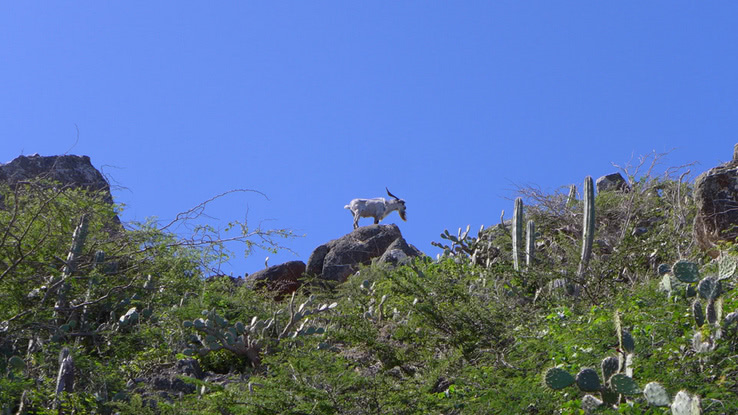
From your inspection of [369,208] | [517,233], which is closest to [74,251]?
[517,233]

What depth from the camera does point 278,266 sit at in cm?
1580

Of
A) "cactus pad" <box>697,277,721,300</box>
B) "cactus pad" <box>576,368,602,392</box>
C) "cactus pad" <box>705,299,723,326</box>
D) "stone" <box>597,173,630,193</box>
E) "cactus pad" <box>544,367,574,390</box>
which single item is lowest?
"cactus pad" <box>576,368,602,392</box>

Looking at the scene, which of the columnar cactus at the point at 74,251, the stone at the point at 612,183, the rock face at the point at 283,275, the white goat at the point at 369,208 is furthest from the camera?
the white goat at the point at 369,208

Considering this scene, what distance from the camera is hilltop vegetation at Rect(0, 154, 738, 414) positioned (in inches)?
219

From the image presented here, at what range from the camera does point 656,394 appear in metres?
4.73

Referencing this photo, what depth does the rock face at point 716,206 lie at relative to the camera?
9422mm

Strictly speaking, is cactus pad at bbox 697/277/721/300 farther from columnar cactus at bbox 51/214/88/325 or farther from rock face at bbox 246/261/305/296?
rock face at bbox 246/261/305/296

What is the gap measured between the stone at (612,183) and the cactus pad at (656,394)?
9.73m

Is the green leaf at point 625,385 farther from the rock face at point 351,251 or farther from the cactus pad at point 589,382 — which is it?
the rock face at point 351,251

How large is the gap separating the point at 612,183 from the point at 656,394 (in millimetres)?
10657

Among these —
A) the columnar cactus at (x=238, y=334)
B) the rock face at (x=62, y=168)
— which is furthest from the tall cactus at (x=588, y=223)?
A: the rock face at (x=62, y=168)

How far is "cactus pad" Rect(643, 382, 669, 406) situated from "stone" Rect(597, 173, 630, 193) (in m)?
9.73

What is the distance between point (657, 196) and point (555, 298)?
4.91 metres

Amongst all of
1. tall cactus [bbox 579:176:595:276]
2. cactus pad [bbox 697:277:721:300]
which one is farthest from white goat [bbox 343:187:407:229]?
cactus pad [bbox 697:277:721:300]
